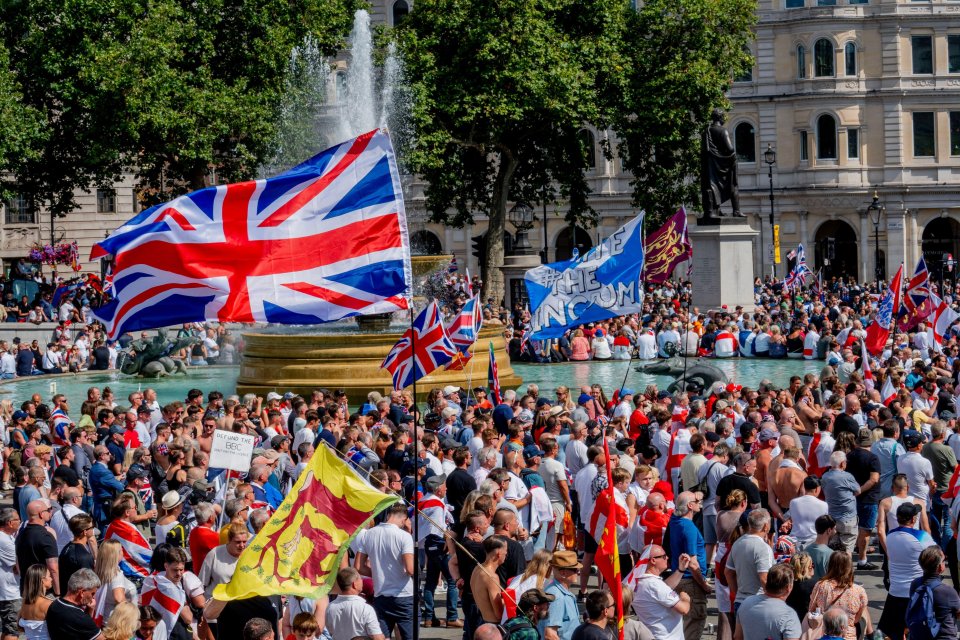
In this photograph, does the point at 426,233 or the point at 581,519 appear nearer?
the point at 581,519

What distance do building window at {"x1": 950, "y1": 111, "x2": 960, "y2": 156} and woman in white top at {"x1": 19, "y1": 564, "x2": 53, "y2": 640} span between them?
60.7 m

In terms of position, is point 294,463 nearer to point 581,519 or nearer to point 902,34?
point 581,519

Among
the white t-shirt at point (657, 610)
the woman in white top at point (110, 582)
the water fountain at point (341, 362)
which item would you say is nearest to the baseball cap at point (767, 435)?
the white t-shirt at point (657, 610)

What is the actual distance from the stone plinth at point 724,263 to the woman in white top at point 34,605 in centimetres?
2641

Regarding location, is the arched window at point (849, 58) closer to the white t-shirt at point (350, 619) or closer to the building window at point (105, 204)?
the building window at point (105, 204)

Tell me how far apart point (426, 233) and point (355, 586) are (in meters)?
63.0

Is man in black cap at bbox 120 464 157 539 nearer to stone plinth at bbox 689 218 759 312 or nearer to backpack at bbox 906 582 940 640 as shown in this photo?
backpack at bbox 906 582 940 640

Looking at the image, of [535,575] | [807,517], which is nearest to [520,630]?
[535,575]

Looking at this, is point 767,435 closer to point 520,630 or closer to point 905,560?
point 905,560

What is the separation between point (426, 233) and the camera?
73.3 m

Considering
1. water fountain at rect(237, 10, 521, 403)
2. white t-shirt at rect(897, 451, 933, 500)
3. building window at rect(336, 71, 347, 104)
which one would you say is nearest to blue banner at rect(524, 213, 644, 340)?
water fountain at rect(237, 10, 521, 403)

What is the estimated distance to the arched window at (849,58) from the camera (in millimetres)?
65625

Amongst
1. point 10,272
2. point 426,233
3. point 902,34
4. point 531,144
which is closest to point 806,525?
point 531,144

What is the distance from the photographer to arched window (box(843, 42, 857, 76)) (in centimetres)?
6562
